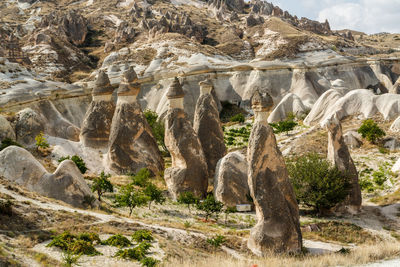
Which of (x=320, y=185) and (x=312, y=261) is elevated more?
(x=320, y=185)

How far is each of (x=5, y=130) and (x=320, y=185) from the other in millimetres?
15566

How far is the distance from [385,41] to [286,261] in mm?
104590

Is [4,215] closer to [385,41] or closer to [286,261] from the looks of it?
[286,261]

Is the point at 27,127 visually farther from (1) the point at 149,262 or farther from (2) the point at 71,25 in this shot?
(2) the point at 71,25

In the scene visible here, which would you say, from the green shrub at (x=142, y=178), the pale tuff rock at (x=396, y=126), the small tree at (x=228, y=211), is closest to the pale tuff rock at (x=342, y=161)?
the small tree at (x=228, y=211)

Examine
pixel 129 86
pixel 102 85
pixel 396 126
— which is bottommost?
pixel 102 85

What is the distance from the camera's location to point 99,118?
21.8 metres

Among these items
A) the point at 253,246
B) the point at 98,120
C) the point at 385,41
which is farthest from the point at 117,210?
the point at 385,41

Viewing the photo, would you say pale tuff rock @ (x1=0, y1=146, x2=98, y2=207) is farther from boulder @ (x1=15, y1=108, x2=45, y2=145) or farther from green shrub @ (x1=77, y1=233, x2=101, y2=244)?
boulder @ (x1=15, y1=108, x2=45, y2=145)

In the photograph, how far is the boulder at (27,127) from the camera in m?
21.2

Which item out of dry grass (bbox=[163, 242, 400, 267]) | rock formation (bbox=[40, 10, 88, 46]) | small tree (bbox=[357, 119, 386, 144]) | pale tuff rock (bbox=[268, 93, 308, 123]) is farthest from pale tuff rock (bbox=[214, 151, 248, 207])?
rock formation (bbox=[40, 10, 88, 46])

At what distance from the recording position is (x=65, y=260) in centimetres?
758

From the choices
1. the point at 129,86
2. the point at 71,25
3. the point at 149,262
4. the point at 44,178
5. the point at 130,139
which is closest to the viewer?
the point at 149,262

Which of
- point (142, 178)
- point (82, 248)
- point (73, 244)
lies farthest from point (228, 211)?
point (73, 244)
